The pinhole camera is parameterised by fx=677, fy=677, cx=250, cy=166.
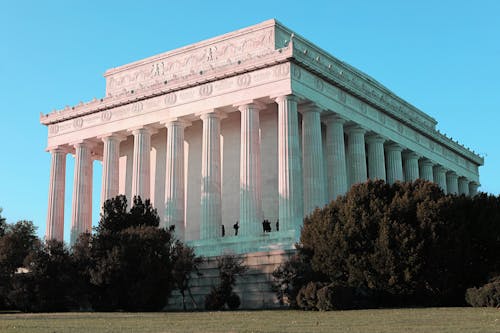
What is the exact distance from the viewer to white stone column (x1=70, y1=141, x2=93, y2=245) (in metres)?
63.2

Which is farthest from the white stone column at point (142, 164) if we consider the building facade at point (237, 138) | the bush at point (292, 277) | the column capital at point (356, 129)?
the bush at point (292, 277)

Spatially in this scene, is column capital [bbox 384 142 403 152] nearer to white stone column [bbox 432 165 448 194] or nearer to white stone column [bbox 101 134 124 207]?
white stone column [bbox 432 165 448 194]

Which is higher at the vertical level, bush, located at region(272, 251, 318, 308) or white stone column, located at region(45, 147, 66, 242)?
white stone column, located at region(45, 147, 66, 242)

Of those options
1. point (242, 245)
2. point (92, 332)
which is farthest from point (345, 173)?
point (92, 332)

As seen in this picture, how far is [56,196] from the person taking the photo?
6556cm

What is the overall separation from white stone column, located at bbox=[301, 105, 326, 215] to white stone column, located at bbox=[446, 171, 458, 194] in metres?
29.6

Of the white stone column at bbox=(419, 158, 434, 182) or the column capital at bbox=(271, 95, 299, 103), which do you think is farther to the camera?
the white stone column at bbox=(419, 158, 434, 182)

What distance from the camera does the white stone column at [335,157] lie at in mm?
56812

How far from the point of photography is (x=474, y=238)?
38531mm

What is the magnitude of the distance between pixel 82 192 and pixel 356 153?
85.3 feet

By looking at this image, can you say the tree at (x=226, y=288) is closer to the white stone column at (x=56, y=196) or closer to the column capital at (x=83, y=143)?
the white stone column at (x=56, y=196)

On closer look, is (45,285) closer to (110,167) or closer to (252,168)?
(252,168)

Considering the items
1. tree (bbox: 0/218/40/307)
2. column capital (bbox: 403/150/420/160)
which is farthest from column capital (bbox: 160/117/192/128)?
column capital (bbox: 403/150/420/160)

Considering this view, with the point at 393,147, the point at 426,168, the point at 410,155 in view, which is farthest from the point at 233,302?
the point at 426,168
